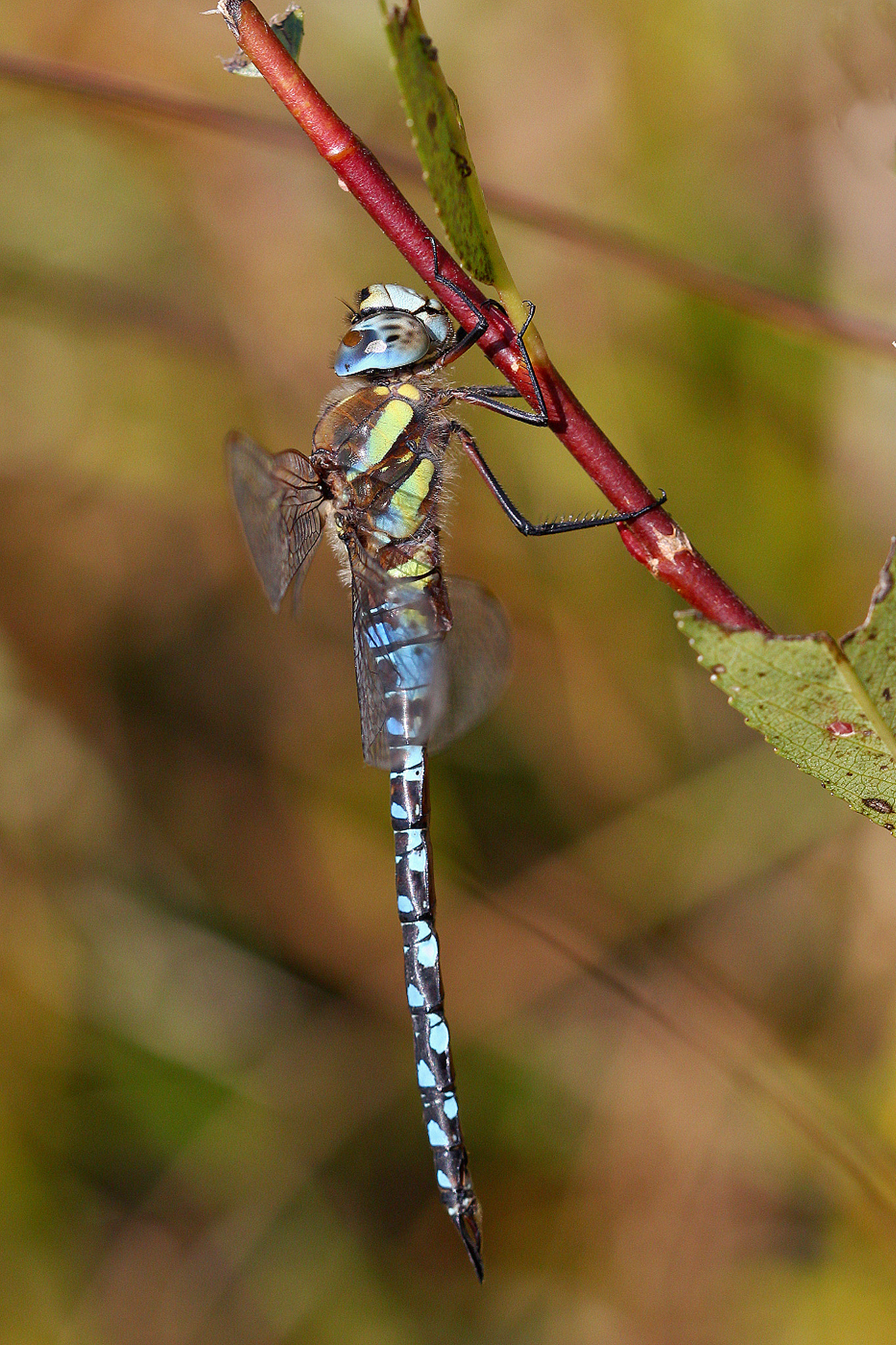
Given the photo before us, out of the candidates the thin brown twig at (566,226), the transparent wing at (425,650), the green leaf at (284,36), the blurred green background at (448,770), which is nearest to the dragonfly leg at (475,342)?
the green leaf at (284,36)

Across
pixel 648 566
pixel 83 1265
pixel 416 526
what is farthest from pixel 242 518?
pixel 83 1265

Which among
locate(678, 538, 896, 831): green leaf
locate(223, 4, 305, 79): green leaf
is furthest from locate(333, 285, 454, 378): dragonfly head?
locate(678, 538, 896, 831): green leaf

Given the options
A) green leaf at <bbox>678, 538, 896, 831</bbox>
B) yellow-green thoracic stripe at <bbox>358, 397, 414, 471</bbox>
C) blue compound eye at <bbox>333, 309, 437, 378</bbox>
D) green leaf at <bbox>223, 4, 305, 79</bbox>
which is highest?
green leaf at <bbox>223, 4, 305, 79</bbox>

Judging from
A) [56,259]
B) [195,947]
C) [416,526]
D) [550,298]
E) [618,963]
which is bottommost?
[618,963]

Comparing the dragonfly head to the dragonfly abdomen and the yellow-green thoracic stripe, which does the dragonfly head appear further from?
the dragonfly abdomen

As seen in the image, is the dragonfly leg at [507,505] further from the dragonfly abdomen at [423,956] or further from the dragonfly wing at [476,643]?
the dragonfly abdomen at [423,956]

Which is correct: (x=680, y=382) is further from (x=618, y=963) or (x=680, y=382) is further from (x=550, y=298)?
(x=618, y=963)
